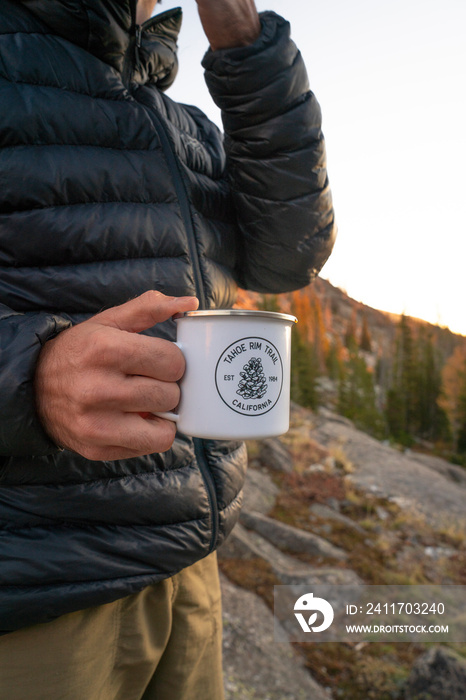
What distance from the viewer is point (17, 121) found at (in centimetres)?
114

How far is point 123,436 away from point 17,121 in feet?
2.76

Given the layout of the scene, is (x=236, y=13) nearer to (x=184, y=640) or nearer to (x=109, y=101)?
(x=109, y=101)

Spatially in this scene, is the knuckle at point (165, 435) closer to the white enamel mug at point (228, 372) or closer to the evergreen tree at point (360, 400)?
the white enamel mug at point (228, 372)

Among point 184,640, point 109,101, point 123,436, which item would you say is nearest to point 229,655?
point 184,640

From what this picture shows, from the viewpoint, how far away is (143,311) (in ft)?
2.70

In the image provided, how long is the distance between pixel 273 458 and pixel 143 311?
32.9ft

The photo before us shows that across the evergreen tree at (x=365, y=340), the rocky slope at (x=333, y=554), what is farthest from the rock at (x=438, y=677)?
the evergreen tree at (x=365, y=340)

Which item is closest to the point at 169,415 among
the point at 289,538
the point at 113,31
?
the point at 113,31

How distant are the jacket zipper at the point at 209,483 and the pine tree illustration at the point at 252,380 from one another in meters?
0.49

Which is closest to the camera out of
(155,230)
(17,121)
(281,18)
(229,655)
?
(17,121)

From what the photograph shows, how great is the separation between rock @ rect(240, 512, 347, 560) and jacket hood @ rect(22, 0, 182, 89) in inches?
250

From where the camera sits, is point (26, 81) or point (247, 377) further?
point (26, 81)

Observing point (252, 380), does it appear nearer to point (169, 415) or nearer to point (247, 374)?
point (247, 374)

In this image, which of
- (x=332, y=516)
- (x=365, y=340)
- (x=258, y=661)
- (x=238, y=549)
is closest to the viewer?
(x=258, y=661)
